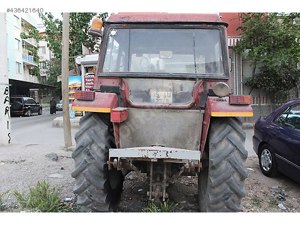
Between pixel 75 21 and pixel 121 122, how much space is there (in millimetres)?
14244

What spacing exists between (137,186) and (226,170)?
214 centimetres

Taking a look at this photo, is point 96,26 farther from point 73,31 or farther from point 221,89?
point 73,31

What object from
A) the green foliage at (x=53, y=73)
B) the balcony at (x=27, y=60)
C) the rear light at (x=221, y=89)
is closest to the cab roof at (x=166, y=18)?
the rear light at (x=221, y=89)

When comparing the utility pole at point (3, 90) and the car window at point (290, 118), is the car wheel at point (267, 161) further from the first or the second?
the utility pole at point (3, 90)

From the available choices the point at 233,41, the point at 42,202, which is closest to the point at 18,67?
the point at 233,41

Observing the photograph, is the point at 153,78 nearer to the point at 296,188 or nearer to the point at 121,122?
the point at 121,122

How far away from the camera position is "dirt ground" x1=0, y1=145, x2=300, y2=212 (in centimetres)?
446

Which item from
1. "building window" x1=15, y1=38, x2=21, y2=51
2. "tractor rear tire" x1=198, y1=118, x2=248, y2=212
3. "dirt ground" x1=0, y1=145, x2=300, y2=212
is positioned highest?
"building window" x1=15, y1=38, x2=21, y2=51

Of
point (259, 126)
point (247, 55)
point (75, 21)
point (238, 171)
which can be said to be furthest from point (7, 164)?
point (75, 21)

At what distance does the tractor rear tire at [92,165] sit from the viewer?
3.48 meters

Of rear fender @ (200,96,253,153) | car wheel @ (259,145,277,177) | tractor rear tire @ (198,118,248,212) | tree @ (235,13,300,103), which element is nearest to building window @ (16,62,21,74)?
tree @ (235,13,300,103)

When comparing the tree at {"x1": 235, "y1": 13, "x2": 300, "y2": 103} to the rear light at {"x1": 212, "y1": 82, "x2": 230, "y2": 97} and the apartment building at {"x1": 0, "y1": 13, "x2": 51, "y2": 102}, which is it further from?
the apartment building at {"x1": 0, "y1": 13, "x2": 51, "y2": 102}

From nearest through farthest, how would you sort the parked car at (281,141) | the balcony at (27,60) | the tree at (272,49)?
the parked car at (281,141) → the tree at (272,49) → the balcony at (27,60)

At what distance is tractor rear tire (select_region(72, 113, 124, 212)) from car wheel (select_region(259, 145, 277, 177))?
3418 millimetres
